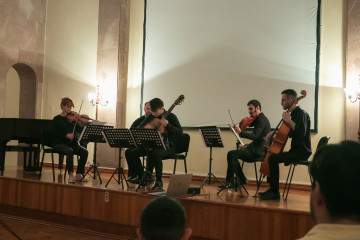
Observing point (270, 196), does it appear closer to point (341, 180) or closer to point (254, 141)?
point (254, 141)

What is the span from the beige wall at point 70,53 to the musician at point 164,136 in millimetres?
3874

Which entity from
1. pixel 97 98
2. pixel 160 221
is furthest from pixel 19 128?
pixel 160 221

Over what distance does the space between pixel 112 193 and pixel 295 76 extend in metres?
3.66

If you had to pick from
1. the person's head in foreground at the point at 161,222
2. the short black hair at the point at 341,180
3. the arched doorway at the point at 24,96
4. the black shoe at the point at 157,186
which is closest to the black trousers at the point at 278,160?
the black shoe at the point at 157,186

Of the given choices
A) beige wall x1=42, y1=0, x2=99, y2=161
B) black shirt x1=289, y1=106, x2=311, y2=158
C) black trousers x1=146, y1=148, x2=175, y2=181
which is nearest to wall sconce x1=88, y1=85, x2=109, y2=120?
beige wall x1=42, y1=0, x2=99, y2=161

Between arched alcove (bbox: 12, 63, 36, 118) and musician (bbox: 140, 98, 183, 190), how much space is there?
4.96 meters

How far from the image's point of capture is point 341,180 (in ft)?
3.76

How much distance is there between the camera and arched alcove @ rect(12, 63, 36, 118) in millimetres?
10430

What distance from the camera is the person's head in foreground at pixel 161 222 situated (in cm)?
164

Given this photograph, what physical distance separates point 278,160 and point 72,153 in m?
3.13

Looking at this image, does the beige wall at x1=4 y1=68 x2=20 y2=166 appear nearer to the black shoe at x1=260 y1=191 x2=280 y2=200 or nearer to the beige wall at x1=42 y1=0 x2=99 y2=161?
the beige wall at x1=42 y1=0 x2=99 y2=161

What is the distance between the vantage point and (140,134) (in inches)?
217

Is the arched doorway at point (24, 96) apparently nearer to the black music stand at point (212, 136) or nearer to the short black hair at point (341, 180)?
the black music stand at point (212, 136)

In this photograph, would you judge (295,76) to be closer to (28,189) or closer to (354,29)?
(354,29)
